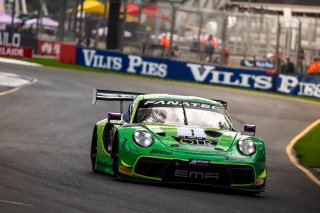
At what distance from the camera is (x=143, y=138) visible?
1088 cm

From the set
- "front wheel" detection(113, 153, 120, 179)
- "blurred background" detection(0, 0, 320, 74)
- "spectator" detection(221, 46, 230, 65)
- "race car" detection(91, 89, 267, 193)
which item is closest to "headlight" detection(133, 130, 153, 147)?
"race car" detection(91, 89, 267, 193)

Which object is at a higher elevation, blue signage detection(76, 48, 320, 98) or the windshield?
the windshield

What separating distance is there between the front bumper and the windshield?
1163 mm

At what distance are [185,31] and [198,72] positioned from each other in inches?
66.7

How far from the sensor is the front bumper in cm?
1066

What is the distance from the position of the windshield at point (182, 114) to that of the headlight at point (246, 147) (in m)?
0.81

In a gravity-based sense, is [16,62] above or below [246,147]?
below

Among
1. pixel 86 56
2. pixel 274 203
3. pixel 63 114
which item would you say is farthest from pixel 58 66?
pixel 274 203

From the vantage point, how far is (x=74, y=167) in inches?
493

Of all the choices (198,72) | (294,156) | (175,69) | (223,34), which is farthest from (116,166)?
(175,69)

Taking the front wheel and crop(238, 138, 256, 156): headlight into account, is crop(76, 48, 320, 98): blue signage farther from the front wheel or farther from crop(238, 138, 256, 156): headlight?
the front wheel

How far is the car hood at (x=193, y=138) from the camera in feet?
35.4

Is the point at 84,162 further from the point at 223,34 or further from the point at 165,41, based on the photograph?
the point at 165,41

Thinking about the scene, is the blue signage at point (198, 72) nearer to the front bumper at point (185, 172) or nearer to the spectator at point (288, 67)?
the spectator at point (288, 67)
